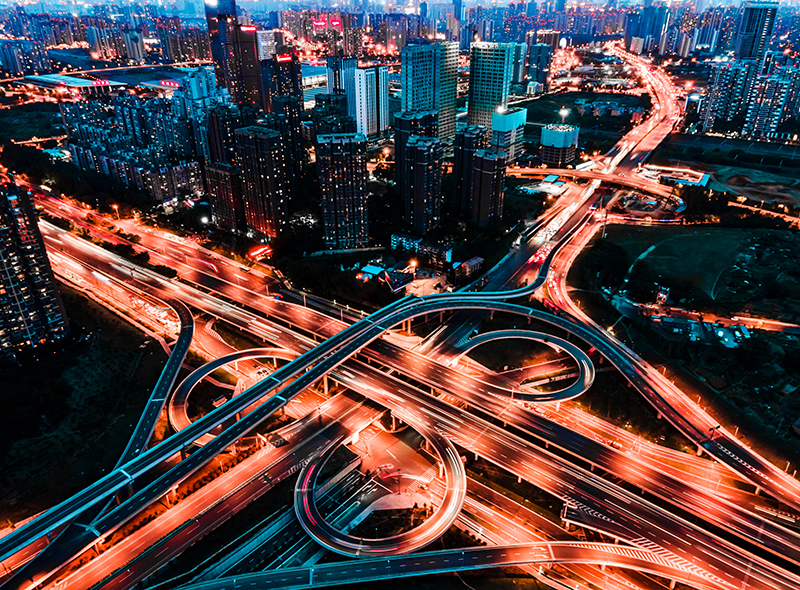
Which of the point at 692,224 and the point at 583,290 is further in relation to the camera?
the point at 692,224

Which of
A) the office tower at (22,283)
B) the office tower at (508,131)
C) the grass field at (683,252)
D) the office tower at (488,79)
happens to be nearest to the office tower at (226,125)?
the office tower at (22,283)

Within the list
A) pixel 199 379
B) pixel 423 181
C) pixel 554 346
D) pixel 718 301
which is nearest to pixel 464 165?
pixel 423 181

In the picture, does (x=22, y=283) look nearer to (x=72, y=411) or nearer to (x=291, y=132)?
(x=72, y=411)

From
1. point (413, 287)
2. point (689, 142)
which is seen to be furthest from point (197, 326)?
point (689, 142)

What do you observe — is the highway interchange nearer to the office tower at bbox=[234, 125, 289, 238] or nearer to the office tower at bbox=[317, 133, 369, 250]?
the office tower at bbox=[317, 133, 369, 250]

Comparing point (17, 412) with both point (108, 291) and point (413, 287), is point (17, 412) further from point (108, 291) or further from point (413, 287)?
point (413, 287)

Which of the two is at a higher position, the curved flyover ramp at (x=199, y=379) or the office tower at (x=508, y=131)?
the office tower at (x=508, y=131)

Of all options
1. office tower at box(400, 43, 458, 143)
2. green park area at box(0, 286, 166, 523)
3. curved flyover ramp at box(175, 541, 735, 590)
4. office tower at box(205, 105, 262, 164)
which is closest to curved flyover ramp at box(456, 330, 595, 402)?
curved flyover ramp at box(175, 541, 735, 590)

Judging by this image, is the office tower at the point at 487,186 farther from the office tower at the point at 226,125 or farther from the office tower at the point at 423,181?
the office tower at the point at 226,125
